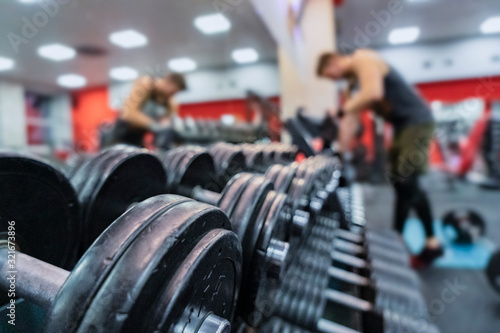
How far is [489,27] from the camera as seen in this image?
4.05 ft

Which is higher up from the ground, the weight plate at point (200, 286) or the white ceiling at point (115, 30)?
the white ceiling at point (115, 30)

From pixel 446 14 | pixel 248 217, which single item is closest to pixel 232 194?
pixel 248 217

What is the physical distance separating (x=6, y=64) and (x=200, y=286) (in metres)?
1.25

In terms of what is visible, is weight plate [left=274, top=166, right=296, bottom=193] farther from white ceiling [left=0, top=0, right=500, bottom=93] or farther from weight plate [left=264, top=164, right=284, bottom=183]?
white ceiling [left=0, top=0, right=500, bottom=93]

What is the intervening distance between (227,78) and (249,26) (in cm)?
41

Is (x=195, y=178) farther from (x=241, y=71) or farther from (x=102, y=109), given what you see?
(x=102, y=109)

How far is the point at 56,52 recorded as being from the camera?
50.3 inches

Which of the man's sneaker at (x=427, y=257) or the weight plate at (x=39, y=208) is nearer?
the weight plate at (x=39, y=208)

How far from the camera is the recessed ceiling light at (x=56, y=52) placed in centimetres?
123

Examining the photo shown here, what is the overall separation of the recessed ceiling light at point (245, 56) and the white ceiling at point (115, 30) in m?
0.08

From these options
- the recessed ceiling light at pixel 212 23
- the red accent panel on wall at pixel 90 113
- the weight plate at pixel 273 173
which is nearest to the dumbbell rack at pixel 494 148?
the recessed ceiling light at pixel 212 23

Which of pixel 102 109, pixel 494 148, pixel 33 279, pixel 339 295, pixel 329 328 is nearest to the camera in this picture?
pixel 33 279

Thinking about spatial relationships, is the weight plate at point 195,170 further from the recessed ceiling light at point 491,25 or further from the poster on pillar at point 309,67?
the poster on pillar at point 309,67

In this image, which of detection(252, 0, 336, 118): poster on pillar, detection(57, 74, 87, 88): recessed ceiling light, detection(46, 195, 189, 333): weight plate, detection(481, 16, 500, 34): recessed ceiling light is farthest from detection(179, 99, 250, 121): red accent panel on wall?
detection(46, 195, 189, 333): weight plate
